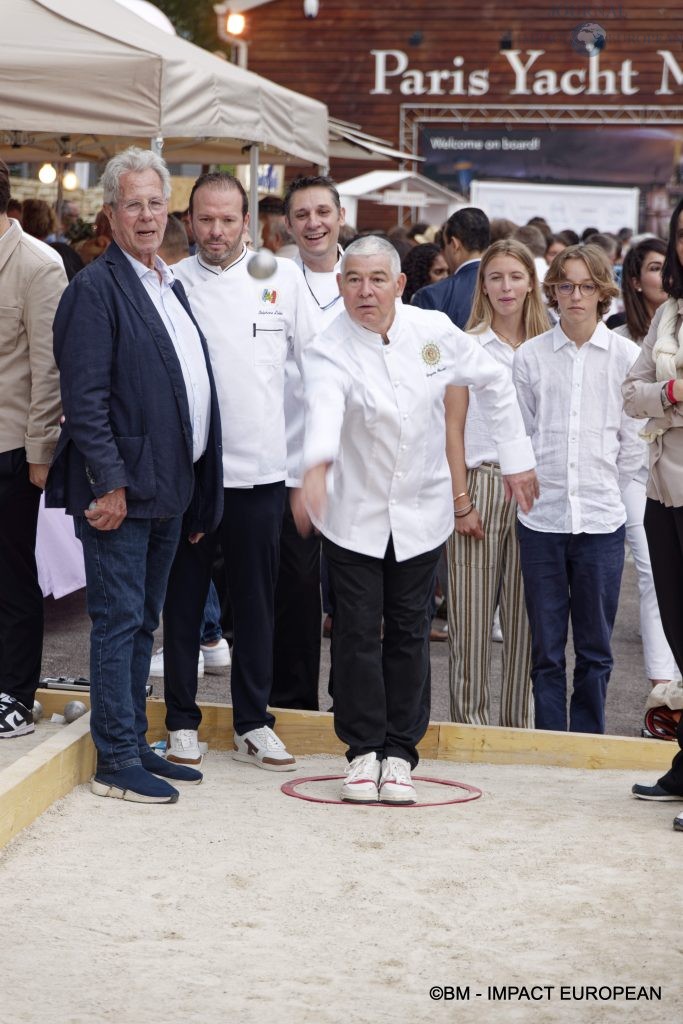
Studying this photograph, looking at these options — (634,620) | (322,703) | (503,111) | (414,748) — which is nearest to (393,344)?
(414,748)

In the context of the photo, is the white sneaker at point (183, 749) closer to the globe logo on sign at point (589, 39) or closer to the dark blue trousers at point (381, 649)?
the dark blue trousers at point (381, 649)

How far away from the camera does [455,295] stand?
24.8ft

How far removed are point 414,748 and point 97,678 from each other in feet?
3.85

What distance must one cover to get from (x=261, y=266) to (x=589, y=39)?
21.8 metres

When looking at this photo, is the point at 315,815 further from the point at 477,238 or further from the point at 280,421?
the point at 477,238

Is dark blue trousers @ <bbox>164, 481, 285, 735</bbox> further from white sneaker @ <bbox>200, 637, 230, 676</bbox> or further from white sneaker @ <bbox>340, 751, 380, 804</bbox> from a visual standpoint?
white sneaker @ <bbox>200, 637, 230, 676</bbox>

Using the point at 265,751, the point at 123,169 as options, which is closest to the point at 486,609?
the point at 265,751

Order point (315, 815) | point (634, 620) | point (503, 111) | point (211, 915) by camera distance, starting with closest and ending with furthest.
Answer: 1. point (211, 915)
2. point (315, 815)
3. point (634, 620)
4. point (503, 111)

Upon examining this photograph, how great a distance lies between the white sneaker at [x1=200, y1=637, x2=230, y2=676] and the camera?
25.4 ft

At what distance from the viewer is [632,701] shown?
7512 millimetres

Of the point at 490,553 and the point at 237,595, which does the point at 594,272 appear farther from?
the point at 237,595

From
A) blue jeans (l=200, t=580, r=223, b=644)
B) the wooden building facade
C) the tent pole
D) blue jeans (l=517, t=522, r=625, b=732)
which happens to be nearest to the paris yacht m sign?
the wooden building facade

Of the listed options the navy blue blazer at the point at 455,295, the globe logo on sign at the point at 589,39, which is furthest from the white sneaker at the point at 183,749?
the globe logo on sign at the point at 589,39

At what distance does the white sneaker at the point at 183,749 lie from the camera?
5.57 metres
